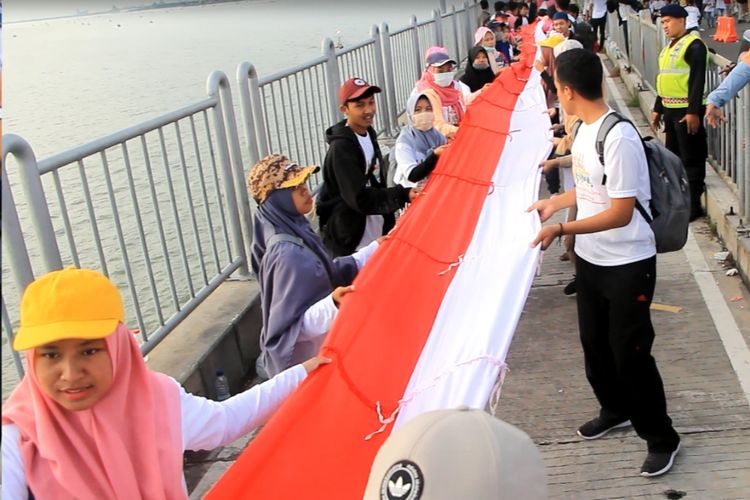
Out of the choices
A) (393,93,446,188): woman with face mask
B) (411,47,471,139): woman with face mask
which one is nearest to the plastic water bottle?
(393,93,446,188): woman with face mask

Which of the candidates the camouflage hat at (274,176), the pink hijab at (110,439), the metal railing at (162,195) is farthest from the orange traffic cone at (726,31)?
the pink hijab at (110,439)

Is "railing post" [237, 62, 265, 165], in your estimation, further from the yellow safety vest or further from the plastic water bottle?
the yellow safety vest

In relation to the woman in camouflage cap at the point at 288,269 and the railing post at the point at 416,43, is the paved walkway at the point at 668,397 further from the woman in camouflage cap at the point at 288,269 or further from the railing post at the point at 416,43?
the railing post at the point at 416,43

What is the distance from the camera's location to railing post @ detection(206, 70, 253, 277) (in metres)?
5.07

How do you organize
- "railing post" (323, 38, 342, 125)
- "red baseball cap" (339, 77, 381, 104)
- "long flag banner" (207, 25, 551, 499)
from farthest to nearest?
A: "railing post" (323, 38, 342, 125) → "red baseball cap" (339, 77, 381, 104) → "long flag banner" (207, 25, 551, 499)

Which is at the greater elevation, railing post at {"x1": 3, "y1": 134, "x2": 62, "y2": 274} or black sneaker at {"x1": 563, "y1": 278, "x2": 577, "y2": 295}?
railing post at {"x1": 3, "y1": 134, "x2": 62, "y2": 274}

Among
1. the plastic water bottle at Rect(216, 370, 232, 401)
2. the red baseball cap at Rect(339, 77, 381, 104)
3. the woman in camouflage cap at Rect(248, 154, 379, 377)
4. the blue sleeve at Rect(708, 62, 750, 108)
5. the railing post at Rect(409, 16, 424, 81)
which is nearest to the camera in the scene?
the woman in camouflage cap at Rect(248, 154, 379, 377)

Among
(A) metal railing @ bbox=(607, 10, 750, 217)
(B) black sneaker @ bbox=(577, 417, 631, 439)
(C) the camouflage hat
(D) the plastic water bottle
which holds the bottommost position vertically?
(B) black sneaker @ bbox=(577, 417, 631, 439)

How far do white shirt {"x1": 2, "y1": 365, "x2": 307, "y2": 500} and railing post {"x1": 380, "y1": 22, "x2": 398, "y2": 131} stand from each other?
7.37 meters

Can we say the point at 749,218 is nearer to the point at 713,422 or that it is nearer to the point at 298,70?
the point at 713,422

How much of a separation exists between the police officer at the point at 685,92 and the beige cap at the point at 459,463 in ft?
18.4

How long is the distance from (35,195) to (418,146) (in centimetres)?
304

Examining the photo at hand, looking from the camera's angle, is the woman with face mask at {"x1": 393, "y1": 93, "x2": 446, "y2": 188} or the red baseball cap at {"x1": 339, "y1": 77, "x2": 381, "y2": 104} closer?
the red baseball cap at {"x1": 339, "y1": 77, "x2": 381, "y2": 104}

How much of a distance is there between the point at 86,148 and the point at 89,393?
6.40 feet
